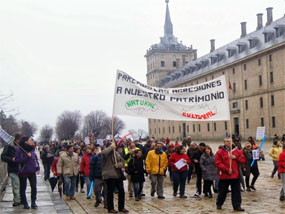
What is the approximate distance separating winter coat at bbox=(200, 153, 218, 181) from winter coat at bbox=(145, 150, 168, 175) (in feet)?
3.97

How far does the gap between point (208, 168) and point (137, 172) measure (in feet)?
7.10

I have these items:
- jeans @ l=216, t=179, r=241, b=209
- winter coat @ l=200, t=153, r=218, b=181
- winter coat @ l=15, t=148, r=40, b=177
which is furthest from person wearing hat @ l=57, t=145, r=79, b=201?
jeans @ l=216, t=179, r=241, b=209

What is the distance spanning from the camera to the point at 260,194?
13.8m

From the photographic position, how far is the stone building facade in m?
59.2

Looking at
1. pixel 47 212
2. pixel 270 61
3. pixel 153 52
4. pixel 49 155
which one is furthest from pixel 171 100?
pixel 153 52

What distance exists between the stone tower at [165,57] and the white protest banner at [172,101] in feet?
350

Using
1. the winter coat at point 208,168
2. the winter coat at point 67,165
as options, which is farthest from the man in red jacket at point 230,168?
the winter coat at point 67,165

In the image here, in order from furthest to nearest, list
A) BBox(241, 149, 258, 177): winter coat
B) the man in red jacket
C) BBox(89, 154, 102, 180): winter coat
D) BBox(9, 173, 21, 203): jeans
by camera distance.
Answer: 1. BBox(241, 149, 258, 177): winter coat
2. BBox(89, 154, 102, 180): winter coat
3. BBox(9, 173, 21, 203): jeans
4. the man in red jacket

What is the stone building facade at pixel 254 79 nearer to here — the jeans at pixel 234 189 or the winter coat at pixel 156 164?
the winter coat at pixel 156 164

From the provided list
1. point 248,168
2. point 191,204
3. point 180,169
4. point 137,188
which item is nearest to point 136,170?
point 137,188

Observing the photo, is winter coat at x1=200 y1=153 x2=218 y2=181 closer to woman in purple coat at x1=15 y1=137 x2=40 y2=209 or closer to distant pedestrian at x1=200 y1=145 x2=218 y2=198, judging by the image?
distant pedestrian at x1=200 y1=145 x2=218 y2=198

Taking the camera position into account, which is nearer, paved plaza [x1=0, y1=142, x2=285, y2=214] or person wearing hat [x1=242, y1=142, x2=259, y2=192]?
paved plaza [x1=0, y1=142, x2=285, y2=214]

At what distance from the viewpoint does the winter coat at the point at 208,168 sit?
1316cm

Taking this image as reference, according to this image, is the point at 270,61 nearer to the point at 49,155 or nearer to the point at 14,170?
the point at 49,155
